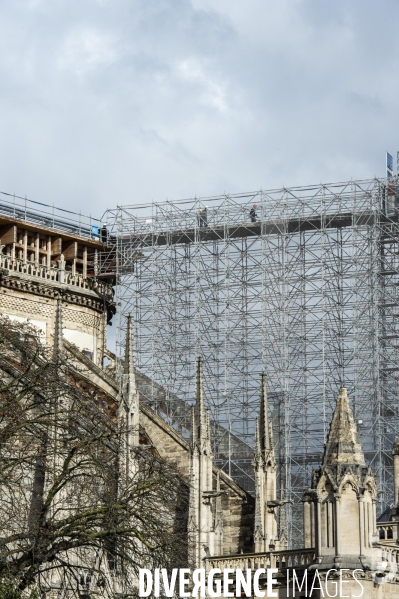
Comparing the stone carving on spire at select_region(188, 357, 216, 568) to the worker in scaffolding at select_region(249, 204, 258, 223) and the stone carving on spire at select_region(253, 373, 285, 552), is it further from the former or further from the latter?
the worker in scaffolding at select_region(249, 204, 258, 223)

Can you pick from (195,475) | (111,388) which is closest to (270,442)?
(195,475)

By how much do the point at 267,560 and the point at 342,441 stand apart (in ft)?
14.8

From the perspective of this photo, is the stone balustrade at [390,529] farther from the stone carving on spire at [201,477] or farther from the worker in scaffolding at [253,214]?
the worker in scaffolding at [253,214]

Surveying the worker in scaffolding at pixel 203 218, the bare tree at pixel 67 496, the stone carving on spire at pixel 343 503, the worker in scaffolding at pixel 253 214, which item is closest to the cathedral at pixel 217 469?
the stone carving on spire at pixel 343 503

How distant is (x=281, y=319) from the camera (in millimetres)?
54375

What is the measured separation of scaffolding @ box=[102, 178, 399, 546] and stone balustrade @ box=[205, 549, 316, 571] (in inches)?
699

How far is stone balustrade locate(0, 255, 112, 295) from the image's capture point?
55844mm

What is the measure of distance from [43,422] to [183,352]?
34.0 m

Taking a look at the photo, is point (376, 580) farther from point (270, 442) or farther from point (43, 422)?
point (270, 442)

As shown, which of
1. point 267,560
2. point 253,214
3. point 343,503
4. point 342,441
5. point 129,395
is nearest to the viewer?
point 343,503

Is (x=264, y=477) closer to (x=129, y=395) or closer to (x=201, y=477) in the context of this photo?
(x=201, y=477)

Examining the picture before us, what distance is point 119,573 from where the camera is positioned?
22.1m

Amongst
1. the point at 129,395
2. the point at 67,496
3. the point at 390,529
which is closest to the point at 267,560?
the point at 390,529

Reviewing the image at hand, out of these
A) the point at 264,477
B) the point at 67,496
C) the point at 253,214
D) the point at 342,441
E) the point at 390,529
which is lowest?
the point at 67,496
